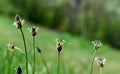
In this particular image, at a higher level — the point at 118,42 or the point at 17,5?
the point at 17,5

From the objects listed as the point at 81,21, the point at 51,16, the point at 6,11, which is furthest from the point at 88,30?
the point at 6,11

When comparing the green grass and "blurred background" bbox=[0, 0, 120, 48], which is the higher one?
the green grass

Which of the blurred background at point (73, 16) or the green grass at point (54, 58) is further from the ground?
the green grass at point (54, 58)

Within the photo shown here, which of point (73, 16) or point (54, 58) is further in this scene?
point (73, 16)

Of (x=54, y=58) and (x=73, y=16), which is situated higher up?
(x=54, y=58)

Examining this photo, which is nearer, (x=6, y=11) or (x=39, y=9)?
(x=6, y=11)

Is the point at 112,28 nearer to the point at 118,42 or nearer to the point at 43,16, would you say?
the point at 118,42

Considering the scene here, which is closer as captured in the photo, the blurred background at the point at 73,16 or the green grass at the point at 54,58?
the green grass at the point at 54,58

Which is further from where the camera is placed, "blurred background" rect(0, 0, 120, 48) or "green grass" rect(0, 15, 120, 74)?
"blurred background" rect(0, 0, 120, 48)
